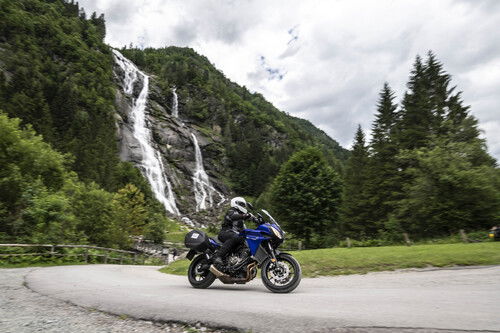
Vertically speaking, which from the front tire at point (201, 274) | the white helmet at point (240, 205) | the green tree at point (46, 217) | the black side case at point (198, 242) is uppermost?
the green tree at point (46, 217)

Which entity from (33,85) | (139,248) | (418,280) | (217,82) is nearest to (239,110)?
(217,82)

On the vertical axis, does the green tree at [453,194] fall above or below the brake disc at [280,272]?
above

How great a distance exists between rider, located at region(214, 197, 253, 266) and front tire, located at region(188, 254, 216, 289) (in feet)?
2.00

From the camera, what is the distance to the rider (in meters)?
7.05

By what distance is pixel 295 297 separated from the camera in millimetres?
5711

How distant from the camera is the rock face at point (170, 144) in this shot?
251 feet

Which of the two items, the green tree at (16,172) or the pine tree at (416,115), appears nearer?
the green tree at (16,172)

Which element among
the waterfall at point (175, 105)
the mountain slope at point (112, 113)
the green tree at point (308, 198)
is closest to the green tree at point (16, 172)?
the mountain slope at point (112, 113)

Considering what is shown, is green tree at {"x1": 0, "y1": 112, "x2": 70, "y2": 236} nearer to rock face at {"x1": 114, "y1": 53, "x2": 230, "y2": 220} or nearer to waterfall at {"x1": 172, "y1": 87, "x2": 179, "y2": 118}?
rock face at {"x1": 114, "y1": 53, "x2": 230, "y2": 220}

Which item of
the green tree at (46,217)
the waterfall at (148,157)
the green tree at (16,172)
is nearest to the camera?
the green tree at (16,172)

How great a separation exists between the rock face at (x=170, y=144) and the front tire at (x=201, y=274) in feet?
218

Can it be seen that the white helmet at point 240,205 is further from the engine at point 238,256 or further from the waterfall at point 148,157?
the waterfall at point 148,157

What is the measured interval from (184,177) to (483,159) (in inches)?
2765

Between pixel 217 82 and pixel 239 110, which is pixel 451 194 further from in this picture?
pixel 217 82
